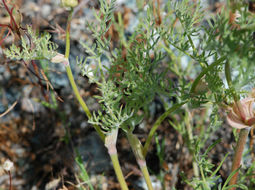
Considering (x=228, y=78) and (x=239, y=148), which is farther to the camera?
(x=239, y=148)

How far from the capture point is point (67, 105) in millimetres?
1341

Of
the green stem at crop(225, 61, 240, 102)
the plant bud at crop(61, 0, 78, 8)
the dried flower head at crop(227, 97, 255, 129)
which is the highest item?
the plant bud at crop(61, 0, 78, 8)

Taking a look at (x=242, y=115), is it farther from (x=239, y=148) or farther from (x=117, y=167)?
(x=117, y=167)

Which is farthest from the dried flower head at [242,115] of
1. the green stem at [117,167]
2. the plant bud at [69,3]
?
the plant bud at [69,3]

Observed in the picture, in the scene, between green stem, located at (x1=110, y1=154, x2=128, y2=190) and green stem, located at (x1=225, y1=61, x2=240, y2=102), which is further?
green stem, located at (x1=110, y1=154, x2=128, y2=190)

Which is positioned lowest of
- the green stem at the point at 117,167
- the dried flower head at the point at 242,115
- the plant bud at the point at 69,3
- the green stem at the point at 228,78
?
the green stem at the point at 117,167

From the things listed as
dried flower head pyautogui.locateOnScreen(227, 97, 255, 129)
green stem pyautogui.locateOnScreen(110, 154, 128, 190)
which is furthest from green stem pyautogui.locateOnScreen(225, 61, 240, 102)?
green stem pyautogui.locateOnScreen(110, 154, 128, 190)

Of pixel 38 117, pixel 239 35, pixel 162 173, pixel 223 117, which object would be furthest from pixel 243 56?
pixel 38 117

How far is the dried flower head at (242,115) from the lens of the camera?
0.71 meters

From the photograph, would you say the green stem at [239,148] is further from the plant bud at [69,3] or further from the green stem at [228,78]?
the plant bud at [69,3]

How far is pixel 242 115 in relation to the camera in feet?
2.34

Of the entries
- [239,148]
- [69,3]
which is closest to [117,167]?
[239,148]

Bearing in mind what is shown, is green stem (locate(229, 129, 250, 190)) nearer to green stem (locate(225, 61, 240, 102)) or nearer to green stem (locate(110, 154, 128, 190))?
green stem (locate(225, 61, 240, 102))

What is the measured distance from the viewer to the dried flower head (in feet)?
2.33
